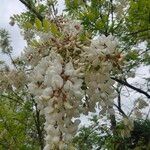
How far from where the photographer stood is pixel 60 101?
2.98m

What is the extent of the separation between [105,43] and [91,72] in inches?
8.4

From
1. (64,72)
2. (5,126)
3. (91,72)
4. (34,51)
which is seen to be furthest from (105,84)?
(5,126)

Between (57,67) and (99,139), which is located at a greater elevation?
(99,139)

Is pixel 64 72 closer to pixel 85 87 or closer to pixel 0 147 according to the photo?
pixel 85 87

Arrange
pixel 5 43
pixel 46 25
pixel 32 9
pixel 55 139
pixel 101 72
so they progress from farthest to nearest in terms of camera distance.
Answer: pixel 5 43 < pixel 32 9 < pixel 46 25 < pixel 101 72 < pixel 55 139

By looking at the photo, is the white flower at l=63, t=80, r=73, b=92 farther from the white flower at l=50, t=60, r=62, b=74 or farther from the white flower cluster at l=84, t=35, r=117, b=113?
the white flower cluster at l=84, t=35, r=117, b=113

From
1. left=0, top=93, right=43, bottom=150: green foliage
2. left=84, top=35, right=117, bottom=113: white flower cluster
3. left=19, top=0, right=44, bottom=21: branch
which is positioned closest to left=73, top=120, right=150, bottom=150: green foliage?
left=0, top=93, right=43, bottom=150: green foliage

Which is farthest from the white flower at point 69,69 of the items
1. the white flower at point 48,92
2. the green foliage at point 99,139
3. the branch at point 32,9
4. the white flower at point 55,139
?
the green foliage at point 99,139

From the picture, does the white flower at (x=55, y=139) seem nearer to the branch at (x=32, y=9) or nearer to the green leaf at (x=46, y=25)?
the green leaf at (x=46, y=25)

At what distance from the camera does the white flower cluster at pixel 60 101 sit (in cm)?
298

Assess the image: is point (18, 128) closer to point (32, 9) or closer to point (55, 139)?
point (32, 9)

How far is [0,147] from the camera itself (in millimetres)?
11984

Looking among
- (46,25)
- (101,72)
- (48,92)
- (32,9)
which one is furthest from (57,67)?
(32,9)

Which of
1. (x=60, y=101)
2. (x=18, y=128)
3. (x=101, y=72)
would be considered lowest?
(x=60, y=101)
